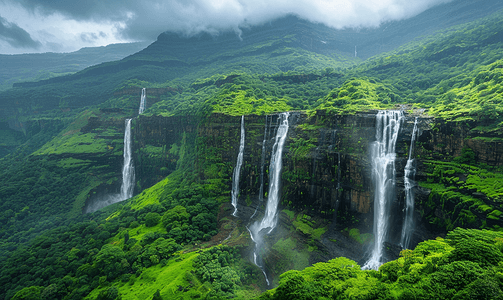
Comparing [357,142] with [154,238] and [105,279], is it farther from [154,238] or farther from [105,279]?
[105,279]

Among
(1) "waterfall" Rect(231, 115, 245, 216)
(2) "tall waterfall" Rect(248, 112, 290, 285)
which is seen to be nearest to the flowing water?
(1) "waterfall" Rect(231, 115, 245, 216)

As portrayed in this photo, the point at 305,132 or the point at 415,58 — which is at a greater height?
the point at 415,58

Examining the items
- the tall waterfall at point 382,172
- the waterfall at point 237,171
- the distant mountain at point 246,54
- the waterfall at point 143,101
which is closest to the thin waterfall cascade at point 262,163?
the waterfall at point 237,171

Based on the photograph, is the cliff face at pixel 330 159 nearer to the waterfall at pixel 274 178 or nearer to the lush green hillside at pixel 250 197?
the lush green hillside at pixel 250 197

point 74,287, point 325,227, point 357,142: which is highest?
point 357,142

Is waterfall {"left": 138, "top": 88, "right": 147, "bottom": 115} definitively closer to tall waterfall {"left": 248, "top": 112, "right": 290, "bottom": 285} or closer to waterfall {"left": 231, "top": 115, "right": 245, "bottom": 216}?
waterfall {"left": 231, "top": 115, "right": 245, "bottom": 216}

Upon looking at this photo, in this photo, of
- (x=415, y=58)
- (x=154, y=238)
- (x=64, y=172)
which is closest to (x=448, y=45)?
(x=415, y=58)

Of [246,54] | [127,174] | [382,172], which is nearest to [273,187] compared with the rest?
[382,172]
